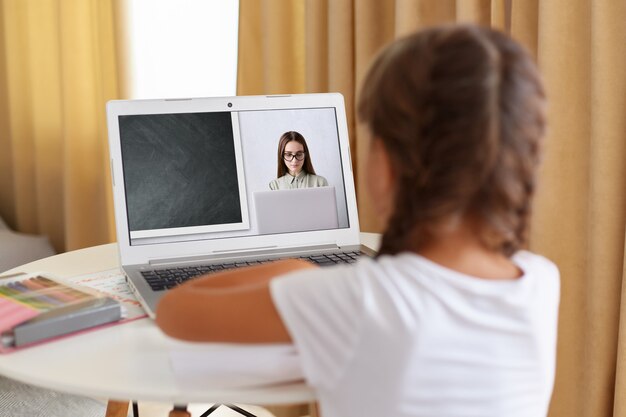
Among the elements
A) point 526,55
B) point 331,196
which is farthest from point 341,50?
point 526,55

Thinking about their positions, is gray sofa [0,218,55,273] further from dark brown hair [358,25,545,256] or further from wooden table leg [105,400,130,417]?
dark brown hair [358,25,545,256]

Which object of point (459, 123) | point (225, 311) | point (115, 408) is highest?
point (459, 123)

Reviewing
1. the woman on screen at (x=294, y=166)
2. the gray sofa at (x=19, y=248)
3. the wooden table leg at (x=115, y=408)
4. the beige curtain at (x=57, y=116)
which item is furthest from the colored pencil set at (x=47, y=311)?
the beige curtain at (x=57, y=116)

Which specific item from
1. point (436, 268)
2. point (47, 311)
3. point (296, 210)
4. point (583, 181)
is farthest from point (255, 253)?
point (436, 268)

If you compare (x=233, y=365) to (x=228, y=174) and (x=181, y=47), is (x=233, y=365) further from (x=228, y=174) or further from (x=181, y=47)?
(x=181, y=47)

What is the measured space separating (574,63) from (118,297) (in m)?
0.87

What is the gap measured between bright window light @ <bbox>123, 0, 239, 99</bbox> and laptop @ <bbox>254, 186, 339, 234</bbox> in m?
0.87

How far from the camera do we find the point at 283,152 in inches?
55.0

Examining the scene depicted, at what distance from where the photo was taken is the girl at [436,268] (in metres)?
0.66

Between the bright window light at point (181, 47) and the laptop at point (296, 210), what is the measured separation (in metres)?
0.87

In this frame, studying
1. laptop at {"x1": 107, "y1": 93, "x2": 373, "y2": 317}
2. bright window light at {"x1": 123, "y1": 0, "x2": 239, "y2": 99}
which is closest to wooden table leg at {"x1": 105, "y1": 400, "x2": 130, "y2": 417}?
laptop at {"x1": 107, "y1": 93, "x2": 373, "y2": 317}

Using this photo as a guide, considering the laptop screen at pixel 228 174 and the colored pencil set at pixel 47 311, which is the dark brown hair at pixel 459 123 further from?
the laptop screen at pixel 228 174

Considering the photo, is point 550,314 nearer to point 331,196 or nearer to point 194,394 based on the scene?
point 194,394

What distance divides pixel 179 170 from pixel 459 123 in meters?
0.80
